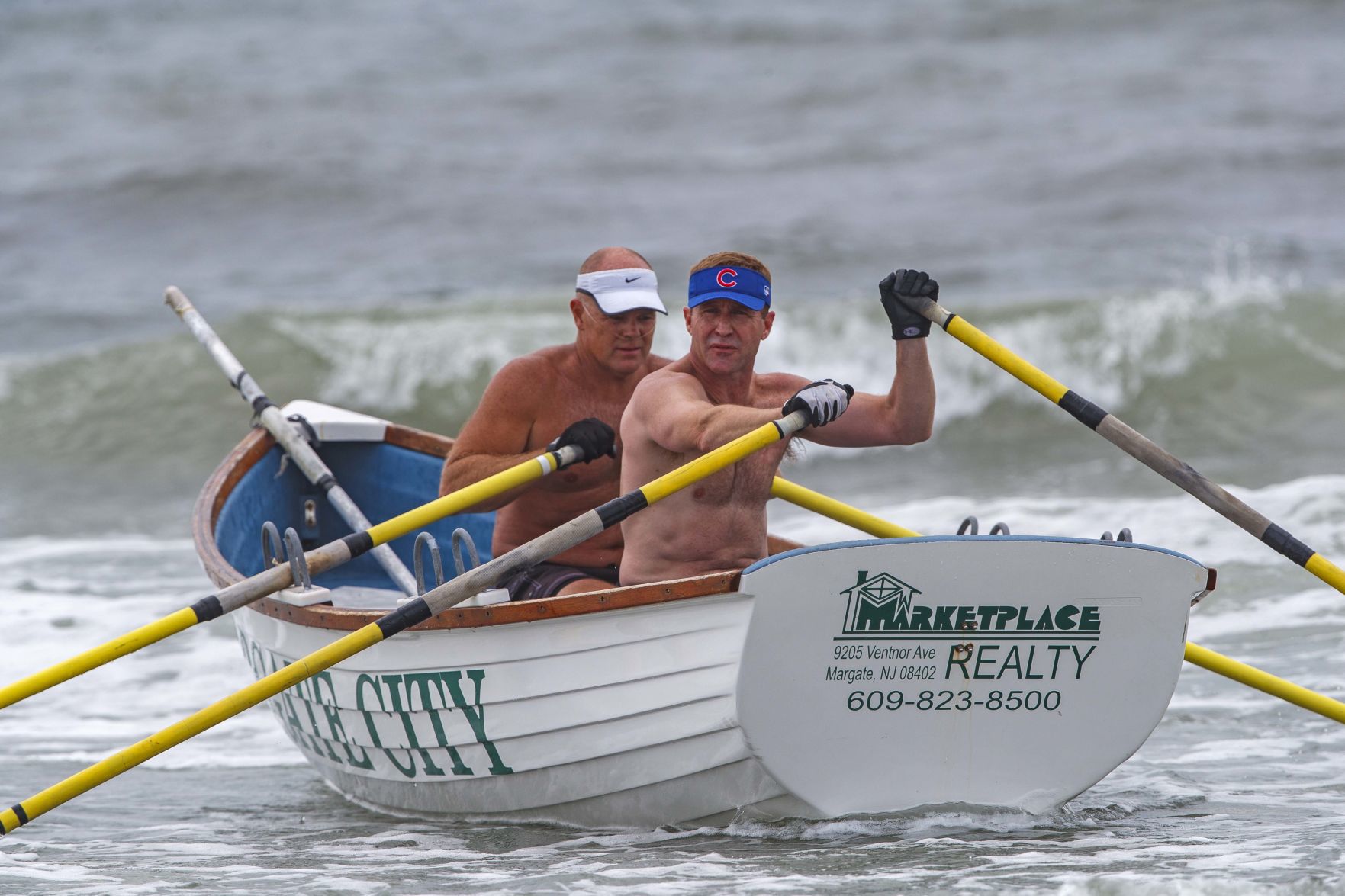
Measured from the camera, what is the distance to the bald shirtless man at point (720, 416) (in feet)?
15.5

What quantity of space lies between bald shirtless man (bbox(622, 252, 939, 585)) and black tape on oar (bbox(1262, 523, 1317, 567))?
107 cm

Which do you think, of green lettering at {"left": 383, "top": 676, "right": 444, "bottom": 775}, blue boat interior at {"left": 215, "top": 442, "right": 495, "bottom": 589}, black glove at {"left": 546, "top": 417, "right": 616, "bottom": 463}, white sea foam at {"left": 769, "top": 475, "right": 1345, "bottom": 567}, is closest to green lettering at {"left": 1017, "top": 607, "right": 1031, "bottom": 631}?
black glove at {"left": 546, "top": 417, "right": 616, "bottom": 463}

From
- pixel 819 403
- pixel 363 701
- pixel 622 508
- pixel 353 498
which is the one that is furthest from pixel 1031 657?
pixel 353 498

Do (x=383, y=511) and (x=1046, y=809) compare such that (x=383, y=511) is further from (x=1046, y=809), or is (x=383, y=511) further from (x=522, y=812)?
(x=1046, y=809)

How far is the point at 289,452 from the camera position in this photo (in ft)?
23.7

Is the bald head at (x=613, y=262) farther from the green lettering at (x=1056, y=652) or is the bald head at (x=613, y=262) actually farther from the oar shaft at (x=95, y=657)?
the green lettering at (x=1056, y=652)

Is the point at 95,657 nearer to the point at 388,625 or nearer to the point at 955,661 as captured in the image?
the point at 388,625

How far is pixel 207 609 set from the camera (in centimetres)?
Result: 501

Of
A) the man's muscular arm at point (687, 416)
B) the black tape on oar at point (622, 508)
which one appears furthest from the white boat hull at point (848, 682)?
the man's muscular arm at point (687, 416)

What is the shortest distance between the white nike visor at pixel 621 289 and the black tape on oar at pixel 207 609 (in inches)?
61.7

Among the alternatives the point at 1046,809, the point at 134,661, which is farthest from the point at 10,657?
the point at 1046,809

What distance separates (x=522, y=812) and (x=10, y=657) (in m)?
4.05

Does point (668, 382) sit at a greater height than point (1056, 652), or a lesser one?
greater

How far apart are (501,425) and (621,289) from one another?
25.3 inches
